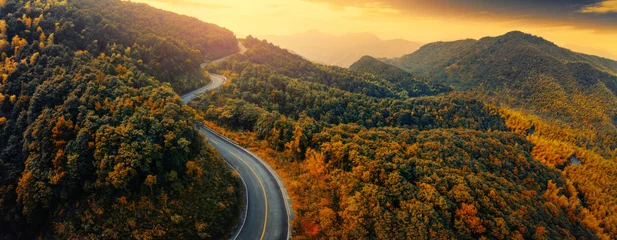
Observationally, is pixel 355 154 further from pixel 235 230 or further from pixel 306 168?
pixel 235 230

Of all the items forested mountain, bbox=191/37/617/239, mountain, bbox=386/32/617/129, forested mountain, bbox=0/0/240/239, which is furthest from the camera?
mountain, bbox=386/32/617/129

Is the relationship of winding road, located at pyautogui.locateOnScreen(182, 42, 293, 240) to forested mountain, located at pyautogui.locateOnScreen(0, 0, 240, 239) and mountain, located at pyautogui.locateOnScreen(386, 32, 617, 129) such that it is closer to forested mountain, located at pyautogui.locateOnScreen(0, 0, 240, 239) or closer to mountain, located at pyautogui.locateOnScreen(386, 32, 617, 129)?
forested mountain, located at pyautogui.locateOnScreen(0, 0, 240, 239)

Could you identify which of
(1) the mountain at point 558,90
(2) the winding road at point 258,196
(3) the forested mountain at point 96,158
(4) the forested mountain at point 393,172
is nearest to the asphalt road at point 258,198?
(2) the winding road at point 258,196

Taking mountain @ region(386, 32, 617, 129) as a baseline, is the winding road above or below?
below

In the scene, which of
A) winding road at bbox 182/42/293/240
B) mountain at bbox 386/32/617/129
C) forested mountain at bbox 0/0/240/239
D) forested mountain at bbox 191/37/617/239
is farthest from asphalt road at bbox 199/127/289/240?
mountain at bbox 386/32/617/129

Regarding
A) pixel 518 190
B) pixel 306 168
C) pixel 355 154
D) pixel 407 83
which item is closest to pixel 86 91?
pixel 306 168
